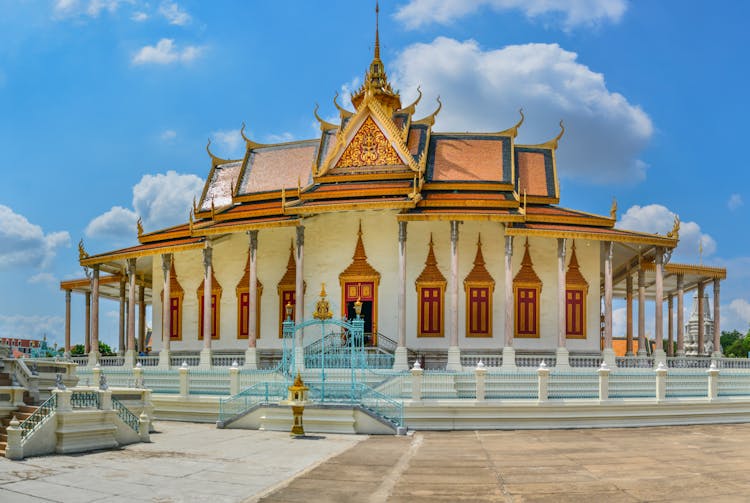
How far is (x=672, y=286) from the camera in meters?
34.2

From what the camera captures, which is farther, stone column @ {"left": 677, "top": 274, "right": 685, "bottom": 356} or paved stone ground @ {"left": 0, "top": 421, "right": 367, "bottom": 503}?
stone column @ {"left": 677, "top": 274, "right": 685, "bottom": 356}

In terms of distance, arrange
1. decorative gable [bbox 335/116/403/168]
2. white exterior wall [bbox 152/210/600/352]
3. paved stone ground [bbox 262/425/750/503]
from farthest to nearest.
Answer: decorative gable [bbox 335/116/403/168] < white exterior wall [bbox 152/210/600/352] < paved stone ground [bbox 262/425/750/503]

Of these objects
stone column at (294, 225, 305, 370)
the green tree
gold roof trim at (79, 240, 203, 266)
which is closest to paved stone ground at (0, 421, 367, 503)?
stone column at (294, 225, 305, 370)

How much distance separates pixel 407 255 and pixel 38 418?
14755 mm

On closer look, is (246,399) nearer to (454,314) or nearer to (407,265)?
(454,314)

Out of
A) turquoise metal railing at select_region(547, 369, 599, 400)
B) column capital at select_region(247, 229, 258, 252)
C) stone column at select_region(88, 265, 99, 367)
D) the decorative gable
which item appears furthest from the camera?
stone column at select_region(88, 265, 99, 367)

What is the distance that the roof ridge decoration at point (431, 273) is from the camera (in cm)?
2677

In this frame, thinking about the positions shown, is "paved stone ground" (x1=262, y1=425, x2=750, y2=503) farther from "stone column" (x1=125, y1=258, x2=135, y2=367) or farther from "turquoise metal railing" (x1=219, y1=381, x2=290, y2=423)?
"stone column" (x1=125, y1=258, x2=135, y2=367)

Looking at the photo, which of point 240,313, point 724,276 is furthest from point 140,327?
point 724,276

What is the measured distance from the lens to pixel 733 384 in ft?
74.5

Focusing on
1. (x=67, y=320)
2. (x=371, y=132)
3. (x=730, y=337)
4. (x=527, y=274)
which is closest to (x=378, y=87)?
(x=371, y=132)

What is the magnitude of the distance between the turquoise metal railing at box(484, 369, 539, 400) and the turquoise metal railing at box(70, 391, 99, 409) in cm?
967

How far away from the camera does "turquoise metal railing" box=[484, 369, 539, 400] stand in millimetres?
20391

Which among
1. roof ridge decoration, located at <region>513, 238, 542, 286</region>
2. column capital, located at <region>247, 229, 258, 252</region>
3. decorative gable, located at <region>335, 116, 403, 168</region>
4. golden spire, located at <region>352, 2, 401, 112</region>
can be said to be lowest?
roof ridge decoration, located at <region>513, 238, 542, 286</region>
